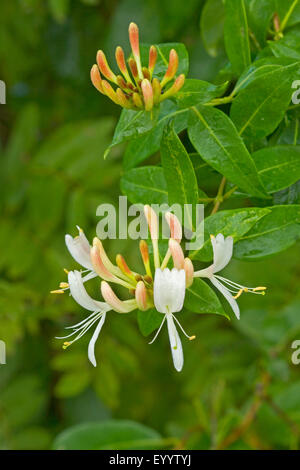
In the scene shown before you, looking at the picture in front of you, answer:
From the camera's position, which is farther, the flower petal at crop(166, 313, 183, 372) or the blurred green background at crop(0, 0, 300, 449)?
the blurred green background at crop(0, 0, 300, 449)

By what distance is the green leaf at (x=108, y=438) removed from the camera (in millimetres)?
788

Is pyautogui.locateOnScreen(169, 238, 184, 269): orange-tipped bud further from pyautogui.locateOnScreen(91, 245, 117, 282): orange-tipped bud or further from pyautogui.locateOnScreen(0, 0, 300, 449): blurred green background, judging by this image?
pyautogui.locateOnScreen(0, 0, 300, 449): blurred green background

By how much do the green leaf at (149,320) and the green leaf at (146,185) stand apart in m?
0.09

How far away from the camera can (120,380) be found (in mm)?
1332

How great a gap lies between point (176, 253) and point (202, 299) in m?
0.04

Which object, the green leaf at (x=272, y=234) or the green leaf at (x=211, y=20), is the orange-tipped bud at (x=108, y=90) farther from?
the green leaf at (x=211, y=20)

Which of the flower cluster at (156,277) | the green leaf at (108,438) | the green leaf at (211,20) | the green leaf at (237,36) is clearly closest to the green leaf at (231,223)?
the flower cluster at (156,277)

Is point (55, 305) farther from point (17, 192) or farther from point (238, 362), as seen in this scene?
point (238, 362)

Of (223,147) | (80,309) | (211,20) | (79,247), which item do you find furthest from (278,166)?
(80,309)

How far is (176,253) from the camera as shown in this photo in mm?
374

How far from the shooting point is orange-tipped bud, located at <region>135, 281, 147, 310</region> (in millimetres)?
384

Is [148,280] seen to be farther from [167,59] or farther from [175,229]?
[167,59]

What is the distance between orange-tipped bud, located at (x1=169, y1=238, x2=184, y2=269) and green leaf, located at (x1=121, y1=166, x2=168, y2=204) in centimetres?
9

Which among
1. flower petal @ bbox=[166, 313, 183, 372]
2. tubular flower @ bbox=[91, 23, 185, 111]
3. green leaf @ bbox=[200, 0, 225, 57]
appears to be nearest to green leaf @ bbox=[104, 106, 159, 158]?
tubular flower @ bbox=[91, 23, 185, 111]
